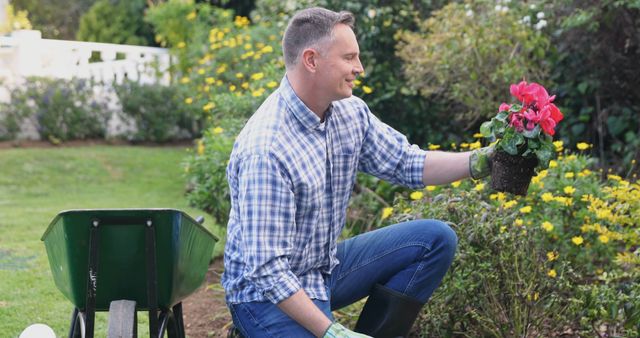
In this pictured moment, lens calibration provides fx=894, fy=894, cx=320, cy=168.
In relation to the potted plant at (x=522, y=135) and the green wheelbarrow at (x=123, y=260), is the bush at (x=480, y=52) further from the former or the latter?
the green wheelbarrow at (x=123, y=260)

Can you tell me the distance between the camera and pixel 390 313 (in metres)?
3.04

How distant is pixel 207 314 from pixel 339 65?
2.02 m

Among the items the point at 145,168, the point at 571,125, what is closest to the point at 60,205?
the point at 145,168

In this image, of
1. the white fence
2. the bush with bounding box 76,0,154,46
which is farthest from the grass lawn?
the bush with bounding box 76,0,154,46

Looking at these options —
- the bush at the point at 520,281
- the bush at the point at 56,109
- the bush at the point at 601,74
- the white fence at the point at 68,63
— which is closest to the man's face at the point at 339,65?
the bush at the point at 520,281

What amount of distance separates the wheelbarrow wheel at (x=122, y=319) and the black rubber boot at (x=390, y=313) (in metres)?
0.87

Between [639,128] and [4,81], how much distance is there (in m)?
6.88

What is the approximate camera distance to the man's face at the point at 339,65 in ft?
9.07

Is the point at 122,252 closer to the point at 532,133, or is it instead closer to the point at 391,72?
the point at 532,133

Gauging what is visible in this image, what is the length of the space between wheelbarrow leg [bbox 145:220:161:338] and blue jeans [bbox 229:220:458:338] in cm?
39

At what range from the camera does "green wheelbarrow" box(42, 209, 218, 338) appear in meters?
2.51

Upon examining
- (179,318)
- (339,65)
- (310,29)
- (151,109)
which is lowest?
(151,109)

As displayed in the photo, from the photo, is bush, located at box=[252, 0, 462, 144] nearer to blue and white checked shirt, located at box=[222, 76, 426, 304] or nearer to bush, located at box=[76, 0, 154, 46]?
blue and white checked shirt, located at box=[222, 76, 426, 304]

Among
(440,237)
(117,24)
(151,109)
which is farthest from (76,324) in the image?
(117,24)
